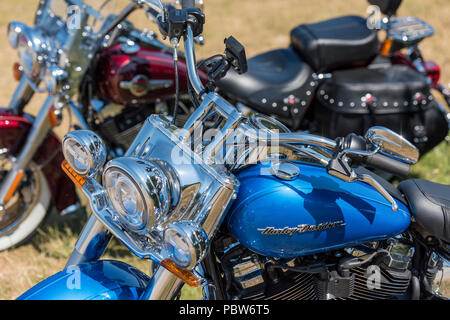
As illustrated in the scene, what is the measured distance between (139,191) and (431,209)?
3.11 feet

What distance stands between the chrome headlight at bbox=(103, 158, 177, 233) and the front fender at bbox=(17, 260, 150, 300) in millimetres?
223

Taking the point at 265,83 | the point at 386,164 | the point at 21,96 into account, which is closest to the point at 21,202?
the point at 21,96

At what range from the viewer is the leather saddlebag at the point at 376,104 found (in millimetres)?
2740

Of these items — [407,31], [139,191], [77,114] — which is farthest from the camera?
[407,31]

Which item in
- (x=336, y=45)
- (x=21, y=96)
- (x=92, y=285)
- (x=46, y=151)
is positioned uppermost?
(x=336, y=45)

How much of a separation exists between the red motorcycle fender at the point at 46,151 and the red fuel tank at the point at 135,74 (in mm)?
392

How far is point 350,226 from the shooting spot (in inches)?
63.0

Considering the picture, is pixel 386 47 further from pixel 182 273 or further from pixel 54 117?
pixel 182 273

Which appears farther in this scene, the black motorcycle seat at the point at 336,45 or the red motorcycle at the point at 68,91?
the black motorcycle seat at the point at 336,45

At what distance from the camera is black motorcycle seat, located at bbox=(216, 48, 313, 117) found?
275 cm

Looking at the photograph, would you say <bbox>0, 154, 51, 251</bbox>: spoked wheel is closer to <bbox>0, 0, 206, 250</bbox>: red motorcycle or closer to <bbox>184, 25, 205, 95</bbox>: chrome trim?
<bbox>0, 0, 206, 250</bbox>: red motorcycle

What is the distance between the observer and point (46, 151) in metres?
2.77

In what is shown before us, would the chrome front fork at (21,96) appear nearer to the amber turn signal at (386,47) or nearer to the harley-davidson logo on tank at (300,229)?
the harley-davidson logo on tank at (300,229)

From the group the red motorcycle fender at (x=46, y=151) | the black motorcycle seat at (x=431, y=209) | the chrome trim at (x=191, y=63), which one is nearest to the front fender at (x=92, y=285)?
the chrome trim at (x=191, y=63)
